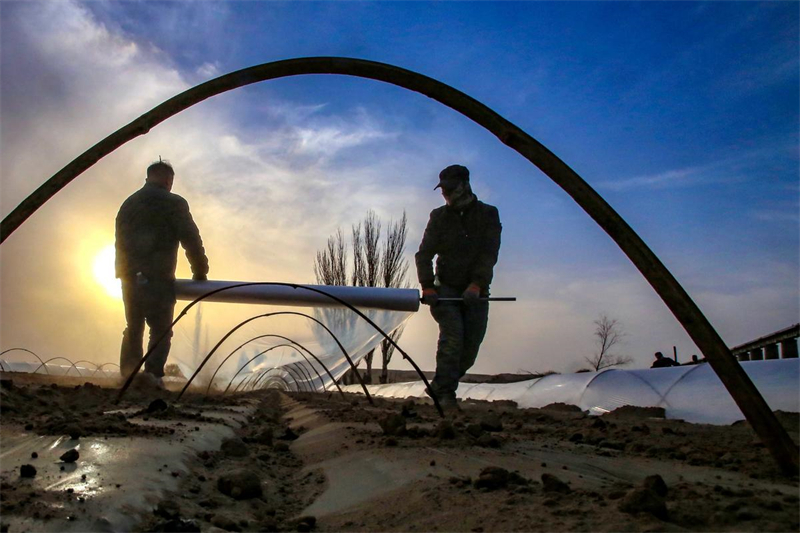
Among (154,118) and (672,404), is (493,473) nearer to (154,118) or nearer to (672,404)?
(154,118)

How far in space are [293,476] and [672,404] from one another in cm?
387

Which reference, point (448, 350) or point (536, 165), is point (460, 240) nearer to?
point (448, 350)

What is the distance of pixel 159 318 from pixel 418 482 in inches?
151

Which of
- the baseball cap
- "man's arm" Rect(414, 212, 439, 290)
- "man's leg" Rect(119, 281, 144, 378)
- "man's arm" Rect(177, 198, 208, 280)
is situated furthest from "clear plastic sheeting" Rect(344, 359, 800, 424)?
"man's leg" Rect(119, 281, 144, 378)

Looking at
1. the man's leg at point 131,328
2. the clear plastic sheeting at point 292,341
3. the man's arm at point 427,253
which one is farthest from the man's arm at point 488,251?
the man's leg at point 131,328

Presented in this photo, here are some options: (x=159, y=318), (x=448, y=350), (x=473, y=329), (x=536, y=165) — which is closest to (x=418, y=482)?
(x=536, y=165)

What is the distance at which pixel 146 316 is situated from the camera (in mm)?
4805

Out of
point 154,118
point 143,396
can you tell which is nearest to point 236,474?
point 154,118

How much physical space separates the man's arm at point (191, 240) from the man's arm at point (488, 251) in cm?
224

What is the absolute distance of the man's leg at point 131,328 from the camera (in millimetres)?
4801

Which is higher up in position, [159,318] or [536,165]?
[536,165]

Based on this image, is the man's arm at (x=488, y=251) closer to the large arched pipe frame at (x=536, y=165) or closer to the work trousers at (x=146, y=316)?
the large arched pipe frame at (x=536, y=165)

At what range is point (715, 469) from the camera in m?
1.67

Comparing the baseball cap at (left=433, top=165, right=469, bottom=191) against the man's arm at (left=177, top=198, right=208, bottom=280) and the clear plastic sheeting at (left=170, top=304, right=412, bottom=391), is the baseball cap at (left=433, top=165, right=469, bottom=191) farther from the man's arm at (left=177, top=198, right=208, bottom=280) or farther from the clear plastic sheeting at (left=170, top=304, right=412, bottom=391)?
the man's arm at (left=177, top=198, right=208, bottom=280)
